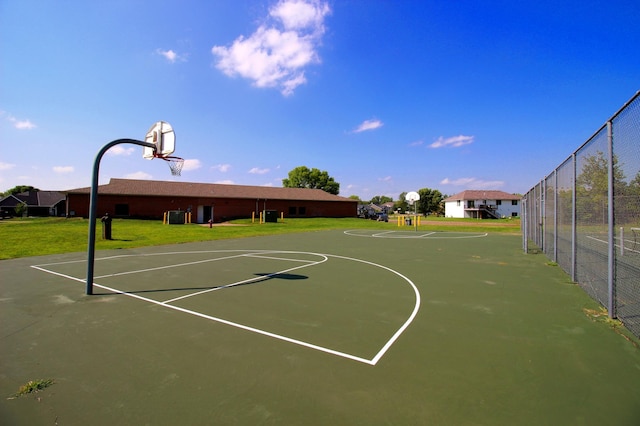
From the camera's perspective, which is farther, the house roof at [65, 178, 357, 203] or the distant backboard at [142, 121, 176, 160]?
the house roof at [65, 178, 357, 203]

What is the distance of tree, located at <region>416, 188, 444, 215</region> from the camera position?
294ft

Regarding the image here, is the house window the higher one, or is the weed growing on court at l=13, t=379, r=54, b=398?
the house window

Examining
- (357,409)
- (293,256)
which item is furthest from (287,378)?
(293,256)

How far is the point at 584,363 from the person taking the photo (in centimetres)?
390

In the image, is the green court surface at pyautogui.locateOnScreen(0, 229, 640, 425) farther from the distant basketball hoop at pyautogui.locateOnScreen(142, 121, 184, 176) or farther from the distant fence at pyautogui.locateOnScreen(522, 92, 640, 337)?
the distant basketball hoop at pyautogui.locateOnScreen(142, 121, 184, 176)

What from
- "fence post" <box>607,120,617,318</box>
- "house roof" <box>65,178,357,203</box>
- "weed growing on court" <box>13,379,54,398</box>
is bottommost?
"weed growing on court" <box>13,379,54,398</box>

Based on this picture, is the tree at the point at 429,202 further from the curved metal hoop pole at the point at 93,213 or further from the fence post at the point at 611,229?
the curved metal hoop pole at the point at 93,213

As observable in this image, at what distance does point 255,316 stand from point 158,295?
2.78m

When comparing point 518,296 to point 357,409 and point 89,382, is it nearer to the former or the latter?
point 357,409

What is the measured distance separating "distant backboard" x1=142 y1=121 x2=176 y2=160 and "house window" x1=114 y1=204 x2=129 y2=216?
33471 millimetres

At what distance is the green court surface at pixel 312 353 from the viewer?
2.96 metres

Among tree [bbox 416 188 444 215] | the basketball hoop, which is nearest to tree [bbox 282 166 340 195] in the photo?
tree [bbox 416 188 444 215]

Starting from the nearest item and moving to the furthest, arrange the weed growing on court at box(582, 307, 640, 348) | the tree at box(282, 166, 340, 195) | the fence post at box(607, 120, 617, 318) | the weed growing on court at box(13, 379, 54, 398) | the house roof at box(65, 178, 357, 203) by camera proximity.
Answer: the weed growing on court at box(13, 379, 54, 398) → the weed growing on court at box(582, 307, 640, 348) → the fence post at box(607, 120, 617, 318) → the house roof at box(65, 178, 357, 203) → the tree at box(282, 166, 340, 195)

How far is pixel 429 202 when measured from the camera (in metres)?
89.3
